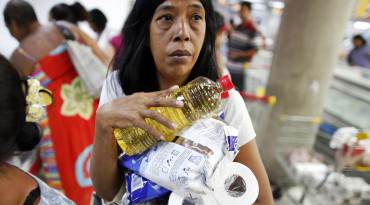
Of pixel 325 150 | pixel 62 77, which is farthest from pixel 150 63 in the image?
pixel 325 150

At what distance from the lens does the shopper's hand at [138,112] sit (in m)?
0.82

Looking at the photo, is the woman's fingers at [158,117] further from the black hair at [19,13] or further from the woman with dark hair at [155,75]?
the black hair at [19,13]

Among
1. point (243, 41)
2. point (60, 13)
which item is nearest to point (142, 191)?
point (60, 13)

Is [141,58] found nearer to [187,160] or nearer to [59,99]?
[187,160]

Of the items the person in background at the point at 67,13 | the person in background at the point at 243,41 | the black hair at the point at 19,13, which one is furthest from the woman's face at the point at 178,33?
the person in background at the point at 243,41

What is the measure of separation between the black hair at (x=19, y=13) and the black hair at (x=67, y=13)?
0.81 meters

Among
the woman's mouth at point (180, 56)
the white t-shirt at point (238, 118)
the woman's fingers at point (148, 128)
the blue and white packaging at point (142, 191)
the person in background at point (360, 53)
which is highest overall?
the woman's mouth at point (180, 56)

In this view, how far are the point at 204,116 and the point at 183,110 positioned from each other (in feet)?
0.24

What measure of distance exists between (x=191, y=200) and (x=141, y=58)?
739 mm

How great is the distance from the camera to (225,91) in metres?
0.98

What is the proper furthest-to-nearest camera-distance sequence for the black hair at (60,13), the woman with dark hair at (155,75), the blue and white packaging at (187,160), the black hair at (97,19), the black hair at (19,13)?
1. the black hair at (97,19)
2. the black hair at (60,13)
3. the black hair at (19,13)
4. the woman with dark hair at (155,75)
5. the blue and white packaging at (187,160)

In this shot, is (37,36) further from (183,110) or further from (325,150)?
(325,150)

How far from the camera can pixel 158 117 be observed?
32.2 inches

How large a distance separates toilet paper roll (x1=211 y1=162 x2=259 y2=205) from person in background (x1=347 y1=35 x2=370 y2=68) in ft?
23.4
